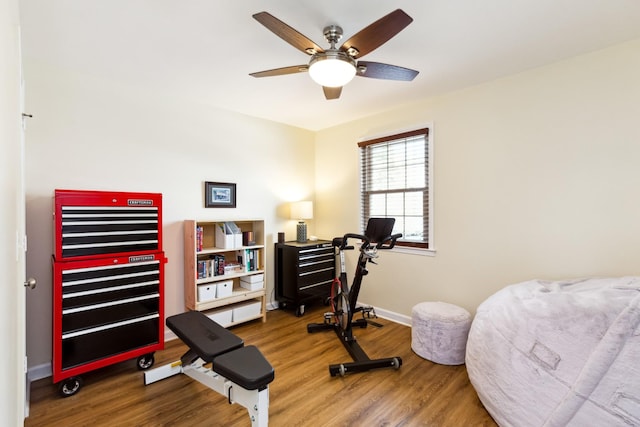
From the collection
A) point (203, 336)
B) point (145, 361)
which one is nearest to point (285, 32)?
point (203, 336)

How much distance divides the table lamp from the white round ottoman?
1929 millimetres

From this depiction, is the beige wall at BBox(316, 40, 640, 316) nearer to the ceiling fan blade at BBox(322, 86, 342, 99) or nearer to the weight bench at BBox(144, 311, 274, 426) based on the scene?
the ceiling fan blade at BBox(322, 86, 342, 99)

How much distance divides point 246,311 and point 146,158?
6.53 feet

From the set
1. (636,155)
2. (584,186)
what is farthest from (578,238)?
(636,155)

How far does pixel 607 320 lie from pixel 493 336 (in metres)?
0.66

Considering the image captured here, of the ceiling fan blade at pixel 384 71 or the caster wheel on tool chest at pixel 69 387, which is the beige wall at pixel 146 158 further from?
the ceiling fan blade at pixel 384 71

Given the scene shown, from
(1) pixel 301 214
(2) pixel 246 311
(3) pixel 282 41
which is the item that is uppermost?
(3) pixel 282 41

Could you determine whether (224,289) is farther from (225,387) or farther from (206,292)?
(225,387)

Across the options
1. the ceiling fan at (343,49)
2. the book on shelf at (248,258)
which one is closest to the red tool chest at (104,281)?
the book on shelf at (248,258)

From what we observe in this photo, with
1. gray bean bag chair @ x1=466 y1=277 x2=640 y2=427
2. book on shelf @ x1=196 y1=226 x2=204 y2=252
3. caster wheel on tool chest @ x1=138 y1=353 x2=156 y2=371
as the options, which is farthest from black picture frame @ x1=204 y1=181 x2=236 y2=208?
gray bean bag chair @ x1=466 y1=277 x2=640 y2=427

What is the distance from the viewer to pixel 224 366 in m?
1.70

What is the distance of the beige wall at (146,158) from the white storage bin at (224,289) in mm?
426

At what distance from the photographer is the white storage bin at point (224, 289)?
3.22 metres

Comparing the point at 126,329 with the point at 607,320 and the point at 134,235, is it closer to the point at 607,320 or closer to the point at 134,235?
the point at 134,235
